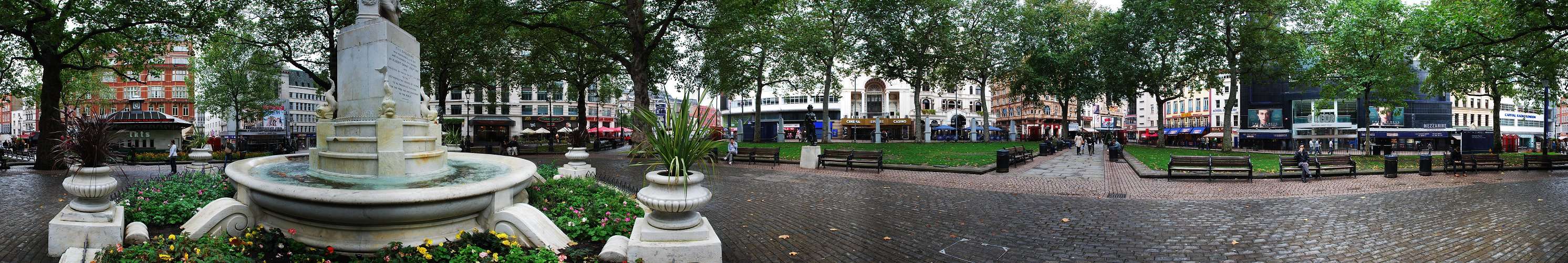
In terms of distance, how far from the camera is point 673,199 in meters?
4.29

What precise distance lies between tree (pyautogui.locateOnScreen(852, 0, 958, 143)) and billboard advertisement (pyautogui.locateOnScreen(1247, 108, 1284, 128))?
31.7m

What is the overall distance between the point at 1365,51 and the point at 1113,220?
85.7 feet

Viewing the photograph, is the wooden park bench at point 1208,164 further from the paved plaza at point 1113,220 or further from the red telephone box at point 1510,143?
the red telephone box at point 1510,143

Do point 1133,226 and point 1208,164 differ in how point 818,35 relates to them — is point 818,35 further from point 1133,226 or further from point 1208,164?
point 1133,226

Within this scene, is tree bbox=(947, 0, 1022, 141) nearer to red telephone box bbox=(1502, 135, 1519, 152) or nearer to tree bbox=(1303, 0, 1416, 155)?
tree bbox=(1303, 0, 1416, 155)

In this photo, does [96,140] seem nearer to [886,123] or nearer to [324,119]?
[324,119]

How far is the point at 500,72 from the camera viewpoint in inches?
1161

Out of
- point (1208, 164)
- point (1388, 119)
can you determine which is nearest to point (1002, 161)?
point (1208, 164)

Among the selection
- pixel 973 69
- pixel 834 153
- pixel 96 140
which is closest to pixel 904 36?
pixel 973 69

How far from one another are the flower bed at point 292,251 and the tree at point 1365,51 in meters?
28.1

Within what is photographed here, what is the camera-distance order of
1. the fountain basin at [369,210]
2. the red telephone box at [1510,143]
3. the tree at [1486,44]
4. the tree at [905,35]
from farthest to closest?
1. the red telephone box at [1510,143]
2. the tree at [905,35]
3. the tree at [1486,44]
4. the fountain basin at [369,210]

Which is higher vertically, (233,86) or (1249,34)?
(1249,34)

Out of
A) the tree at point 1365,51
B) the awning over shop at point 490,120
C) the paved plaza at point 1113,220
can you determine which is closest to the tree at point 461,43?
the paved plaza at point 1113,220

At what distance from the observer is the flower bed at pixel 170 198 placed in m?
5.54
